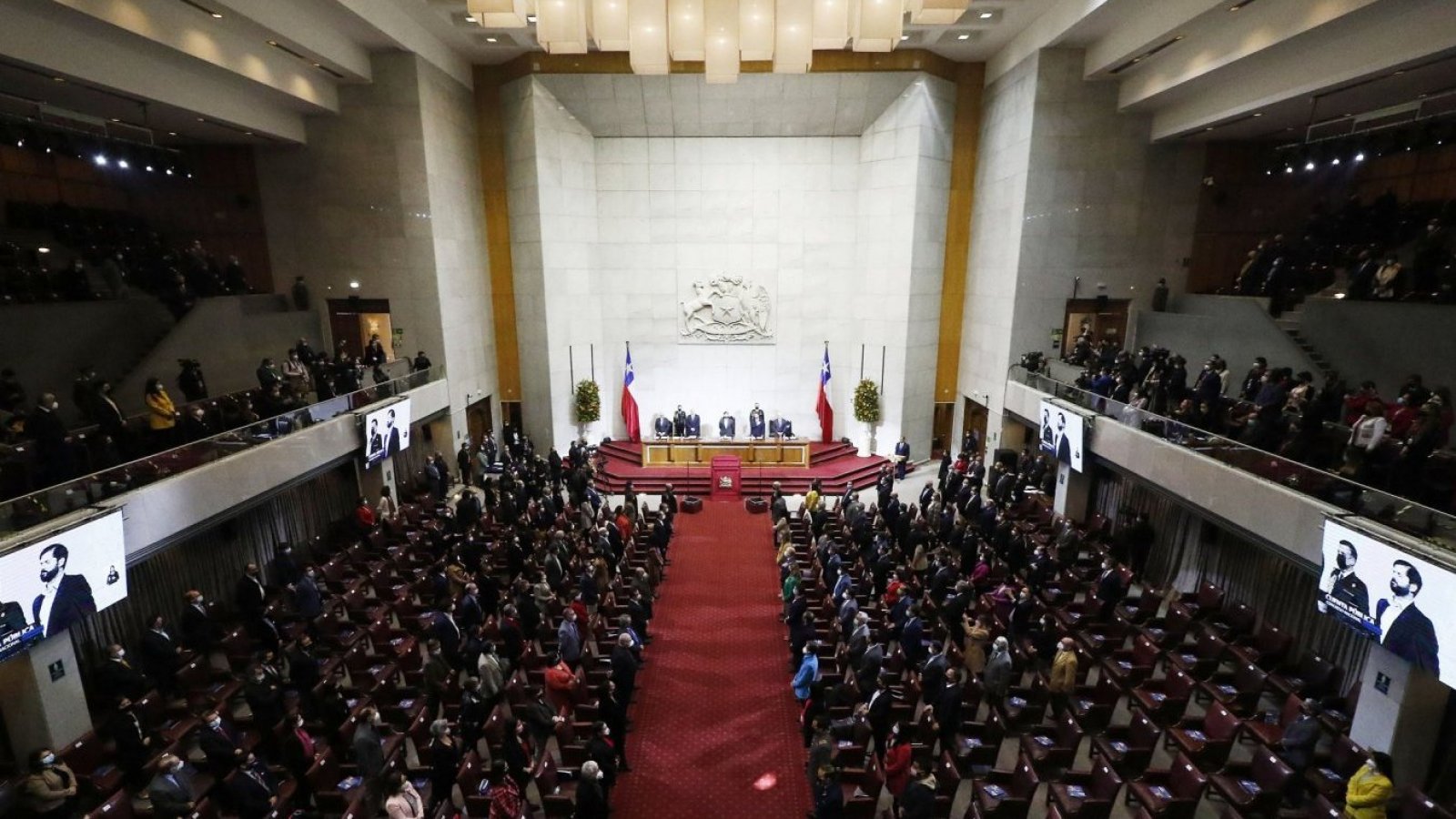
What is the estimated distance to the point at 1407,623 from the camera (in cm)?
635

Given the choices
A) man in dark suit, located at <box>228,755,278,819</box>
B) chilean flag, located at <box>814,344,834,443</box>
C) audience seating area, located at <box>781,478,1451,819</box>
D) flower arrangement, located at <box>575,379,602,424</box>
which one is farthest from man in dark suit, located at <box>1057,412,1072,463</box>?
man in dark suit, located at <box>228,755,278,819</box>

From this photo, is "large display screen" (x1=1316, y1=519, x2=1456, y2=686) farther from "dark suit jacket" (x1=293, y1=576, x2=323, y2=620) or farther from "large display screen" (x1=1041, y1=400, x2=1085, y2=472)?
"dark suit jacket" (x1=293, y1=576, x2=323, y2=620)

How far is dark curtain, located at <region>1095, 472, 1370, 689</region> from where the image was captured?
28.6ft

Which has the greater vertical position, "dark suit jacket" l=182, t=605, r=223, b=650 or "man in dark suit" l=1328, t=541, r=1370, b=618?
"man in dark suit" l=1328, t=541, r=1370, b=618

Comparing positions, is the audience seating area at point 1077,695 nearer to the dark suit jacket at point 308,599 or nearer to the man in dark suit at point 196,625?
the dark suit jacket at point 308,599

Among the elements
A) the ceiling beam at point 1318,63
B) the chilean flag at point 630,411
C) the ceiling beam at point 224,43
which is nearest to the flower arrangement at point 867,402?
the chilean flag at point 630,411

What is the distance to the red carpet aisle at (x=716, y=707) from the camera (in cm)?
734

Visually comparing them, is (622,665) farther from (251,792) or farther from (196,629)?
(196,629)

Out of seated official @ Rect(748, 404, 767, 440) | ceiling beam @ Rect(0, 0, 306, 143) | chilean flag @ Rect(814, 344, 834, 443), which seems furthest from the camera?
chilean flag @ Rect(814, 344, 834, 443)

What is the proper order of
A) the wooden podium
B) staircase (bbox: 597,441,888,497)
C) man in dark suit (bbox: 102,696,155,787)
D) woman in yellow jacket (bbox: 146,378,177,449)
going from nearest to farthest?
man in dark suit (bbox: 102,696,155,787), woman in yellow jacket (bbox: 146,378,177,449), the wooden podium, staircase (bbox: 597,441,888,497)

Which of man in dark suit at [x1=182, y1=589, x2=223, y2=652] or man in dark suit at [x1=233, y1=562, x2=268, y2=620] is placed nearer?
man in dark suit at [x1=182, y1=589, x2=223, y2=652]

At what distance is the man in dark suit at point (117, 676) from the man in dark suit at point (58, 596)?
569 mm

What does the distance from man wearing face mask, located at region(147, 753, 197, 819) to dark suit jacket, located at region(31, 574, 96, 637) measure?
7.88 feet

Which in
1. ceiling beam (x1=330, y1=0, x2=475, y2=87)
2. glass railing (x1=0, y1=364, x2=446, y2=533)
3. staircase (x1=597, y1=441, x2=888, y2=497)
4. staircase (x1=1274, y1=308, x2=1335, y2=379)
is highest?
ceiling beam (x1=330, y1=0, x2=475, y2=87)
